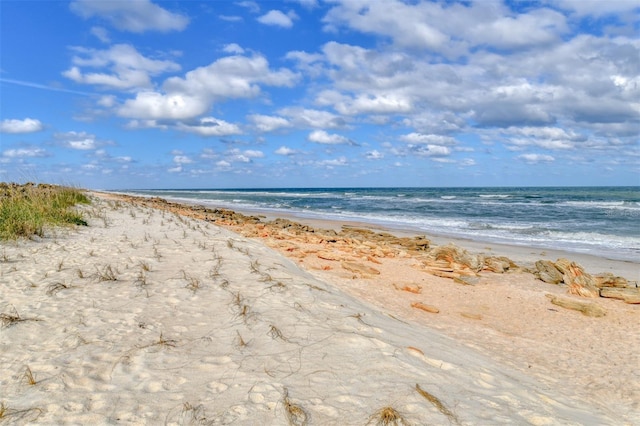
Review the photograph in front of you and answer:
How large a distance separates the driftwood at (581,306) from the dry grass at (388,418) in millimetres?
5855

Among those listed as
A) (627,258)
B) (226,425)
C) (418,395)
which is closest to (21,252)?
(226,425)

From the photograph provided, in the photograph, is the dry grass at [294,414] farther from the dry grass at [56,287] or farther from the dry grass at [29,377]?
the dry grass at [56,287]

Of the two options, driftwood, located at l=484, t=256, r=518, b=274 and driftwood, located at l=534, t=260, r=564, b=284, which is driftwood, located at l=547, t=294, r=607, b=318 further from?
driftwood, located at l=484, t=256, r=518, b=274

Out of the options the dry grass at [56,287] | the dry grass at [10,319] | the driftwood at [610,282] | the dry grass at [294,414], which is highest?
the dry grass at [56,287]

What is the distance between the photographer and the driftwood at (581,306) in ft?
24.4

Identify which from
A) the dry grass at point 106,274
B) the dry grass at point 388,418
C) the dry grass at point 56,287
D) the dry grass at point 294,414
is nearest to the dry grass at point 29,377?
the dry grass at point 294,414

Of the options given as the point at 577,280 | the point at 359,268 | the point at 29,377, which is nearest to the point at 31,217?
the point at 359,268

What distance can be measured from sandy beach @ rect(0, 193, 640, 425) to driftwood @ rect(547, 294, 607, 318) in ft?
0.41

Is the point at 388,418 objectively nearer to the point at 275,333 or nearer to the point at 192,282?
the point at 275,333

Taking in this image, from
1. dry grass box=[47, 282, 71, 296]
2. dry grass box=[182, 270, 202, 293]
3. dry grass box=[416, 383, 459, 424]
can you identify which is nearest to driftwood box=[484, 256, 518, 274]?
dry grass box=[182, 270, 202, 293]

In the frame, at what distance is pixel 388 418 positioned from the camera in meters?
3.07

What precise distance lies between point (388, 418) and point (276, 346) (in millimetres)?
1519

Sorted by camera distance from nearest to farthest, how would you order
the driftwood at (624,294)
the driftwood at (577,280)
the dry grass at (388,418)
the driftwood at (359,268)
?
1. the dry grass at (388,418)
2. the driftwood at (624,294)
3. the driftwood at (577,280)
4. the driftwood at (359,268)

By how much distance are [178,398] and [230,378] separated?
1.51 feet
